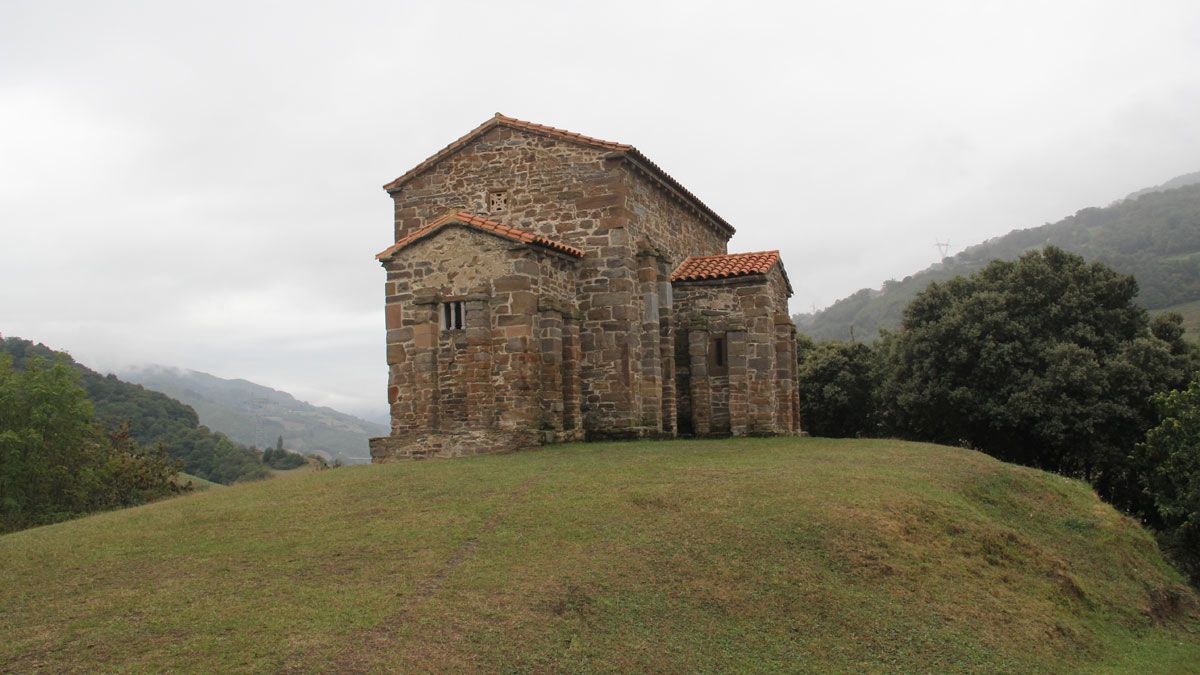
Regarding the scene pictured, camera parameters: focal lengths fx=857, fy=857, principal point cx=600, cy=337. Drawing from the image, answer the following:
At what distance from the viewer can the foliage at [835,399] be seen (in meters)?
40.8

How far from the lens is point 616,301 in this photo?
78.3 ft

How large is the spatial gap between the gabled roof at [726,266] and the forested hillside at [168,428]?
173ft

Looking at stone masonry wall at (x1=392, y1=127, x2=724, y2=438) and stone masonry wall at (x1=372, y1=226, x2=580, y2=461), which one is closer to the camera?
stone masonry wall at (x1=372, y1=226, x2=580, y2=461)

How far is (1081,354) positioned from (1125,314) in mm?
3538

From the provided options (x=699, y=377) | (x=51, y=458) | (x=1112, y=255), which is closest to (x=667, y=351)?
(x=699, y=377)

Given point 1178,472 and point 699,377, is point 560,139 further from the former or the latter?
point 1178,472

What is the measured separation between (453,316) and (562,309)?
9.30 ft

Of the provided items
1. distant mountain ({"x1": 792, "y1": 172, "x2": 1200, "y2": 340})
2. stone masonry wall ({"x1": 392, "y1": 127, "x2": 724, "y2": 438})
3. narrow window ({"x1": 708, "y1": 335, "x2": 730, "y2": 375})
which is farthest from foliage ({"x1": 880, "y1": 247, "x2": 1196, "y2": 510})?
distant mountain ({"x1": 792, "y1": 172, "x2": 1200, "y2": 340})

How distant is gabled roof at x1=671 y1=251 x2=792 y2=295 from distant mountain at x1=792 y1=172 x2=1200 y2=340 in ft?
168

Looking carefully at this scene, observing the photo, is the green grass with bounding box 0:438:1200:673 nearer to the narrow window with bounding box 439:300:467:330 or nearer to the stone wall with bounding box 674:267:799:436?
the narrow window with bounding box 439:300:467:330

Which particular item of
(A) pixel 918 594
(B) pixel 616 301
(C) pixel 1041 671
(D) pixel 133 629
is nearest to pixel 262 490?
(D) pixel 133 629

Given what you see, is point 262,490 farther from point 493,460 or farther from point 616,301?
point 616,301

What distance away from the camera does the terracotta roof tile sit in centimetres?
2614

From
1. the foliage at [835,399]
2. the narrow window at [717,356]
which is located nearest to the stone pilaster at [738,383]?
the narrow window at [717,356]
